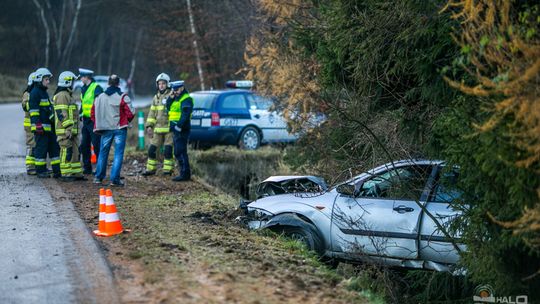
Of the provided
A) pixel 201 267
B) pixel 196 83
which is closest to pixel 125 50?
pixel 196 83

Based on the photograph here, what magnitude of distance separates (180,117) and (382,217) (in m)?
6.11

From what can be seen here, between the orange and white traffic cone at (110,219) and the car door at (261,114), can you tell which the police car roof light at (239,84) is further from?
the orange and white traffic cone at (110,219)

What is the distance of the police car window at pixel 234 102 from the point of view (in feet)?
66.9

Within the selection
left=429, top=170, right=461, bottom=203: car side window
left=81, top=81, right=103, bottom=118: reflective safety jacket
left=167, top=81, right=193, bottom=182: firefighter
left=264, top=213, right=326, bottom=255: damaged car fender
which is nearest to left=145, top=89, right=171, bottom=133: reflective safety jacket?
left=167, top=81, right=193, bottom=182: firefighter

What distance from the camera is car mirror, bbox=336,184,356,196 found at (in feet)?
33.1

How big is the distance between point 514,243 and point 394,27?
13.5 ft

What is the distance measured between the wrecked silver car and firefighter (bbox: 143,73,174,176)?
5.48 meters

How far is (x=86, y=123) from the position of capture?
597 inches

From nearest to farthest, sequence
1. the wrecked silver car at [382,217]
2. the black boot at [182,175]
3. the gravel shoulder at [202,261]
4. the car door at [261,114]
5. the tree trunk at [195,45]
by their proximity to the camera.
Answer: the gravel shoulder at [202,261]
the wrecked silver car at [382,217]
the black boot at [182,175]
the car door at [261,114]
the tree trunk at [195,45]

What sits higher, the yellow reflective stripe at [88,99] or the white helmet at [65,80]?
the white helmet at [65,80]

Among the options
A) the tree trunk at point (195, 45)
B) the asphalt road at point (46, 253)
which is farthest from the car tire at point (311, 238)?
the tree trunk at point (195, 45)

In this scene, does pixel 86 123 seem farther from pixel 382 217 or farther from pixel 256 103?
pixel 382 217

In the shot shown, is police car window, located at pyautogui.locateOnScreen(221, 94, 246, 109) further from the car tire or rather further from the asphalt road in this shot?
the car tire

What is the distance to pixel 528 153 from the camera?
6.55 metres
